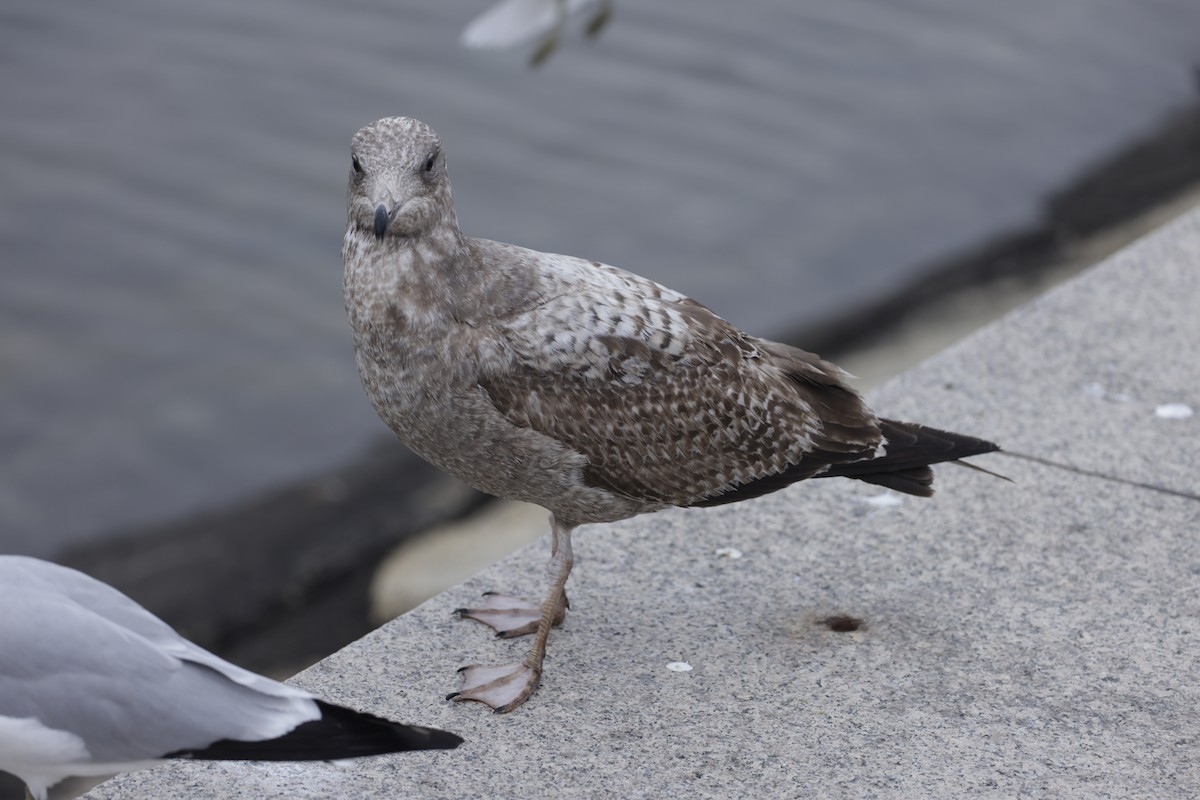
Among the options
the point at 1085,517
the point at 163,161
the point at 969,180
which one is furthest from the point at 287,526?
the point at 969,180

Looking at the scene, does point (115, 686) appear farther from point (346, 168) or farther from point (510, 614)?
point (346, 168)

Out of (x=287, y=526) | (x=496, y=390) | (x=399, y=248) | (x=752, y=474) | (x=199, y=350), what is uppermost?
(x=399, y=248)

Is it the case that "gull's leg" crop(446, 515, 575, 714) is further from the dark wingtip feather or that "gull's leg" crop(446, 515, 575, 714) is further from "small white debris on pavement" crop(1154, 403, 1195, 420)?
"small white debris on pavement" crop(1154, 403, 1195, 420)

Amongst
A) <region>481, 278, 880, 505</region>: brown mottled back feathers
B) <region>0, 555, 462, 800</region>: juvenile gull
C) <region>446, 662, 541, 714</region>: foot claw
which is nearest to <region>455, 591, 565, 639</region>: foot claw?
<region>446, 662, 541, 714</region>: foot claw

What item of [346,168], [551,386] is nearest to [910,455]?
[551,386]

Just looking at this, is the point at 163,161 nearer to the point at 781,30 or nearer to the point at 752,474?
the point at 781,30

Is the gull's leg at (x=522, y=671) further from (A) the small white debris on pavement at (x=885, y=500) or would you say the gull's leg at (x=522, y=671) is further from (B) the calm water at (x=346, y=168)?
(B) the calm water at (x=346, y=168)

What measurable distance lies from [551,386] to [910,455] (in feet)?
3.48

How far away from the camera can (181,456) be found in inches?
299

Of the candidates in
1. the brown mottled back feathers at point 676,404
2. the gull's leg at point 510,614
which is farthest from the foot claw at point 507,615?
the brown mottled back feathers at point 676,404

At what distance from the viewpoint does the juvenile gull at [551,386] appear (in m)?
3.64

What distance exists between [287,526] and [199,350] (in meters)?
1.64

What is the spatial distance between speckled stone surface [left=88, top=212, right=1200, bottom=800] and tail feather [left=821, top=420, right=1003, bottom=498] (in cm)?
32

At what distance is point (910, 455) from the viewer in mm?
4059
